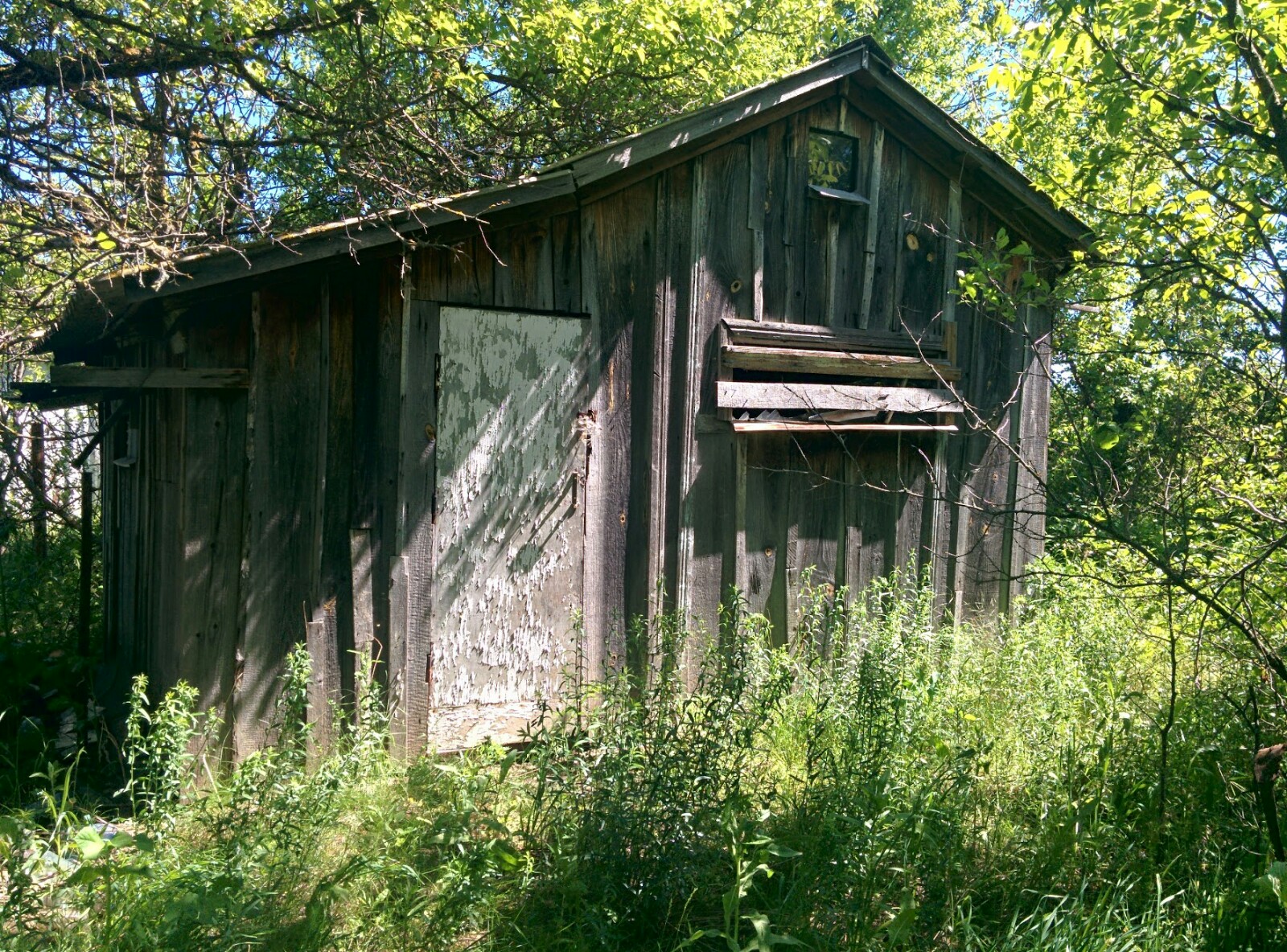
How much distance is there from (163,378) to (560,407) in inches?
82.7

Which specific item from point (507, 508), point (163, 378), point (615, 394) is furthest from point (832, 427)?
point (163, 378)

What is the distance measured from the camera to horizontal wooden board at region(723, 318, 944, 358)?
255 inches

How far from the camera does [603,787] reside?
3918 millimetres

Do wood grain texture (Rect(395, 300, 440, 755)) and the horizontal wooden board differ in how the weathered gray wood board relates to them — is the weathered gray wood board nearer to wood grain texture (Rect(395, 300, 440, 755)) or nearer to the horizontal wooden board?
the horizontal wooden board

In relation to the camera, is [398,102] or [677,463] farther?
[398,102]

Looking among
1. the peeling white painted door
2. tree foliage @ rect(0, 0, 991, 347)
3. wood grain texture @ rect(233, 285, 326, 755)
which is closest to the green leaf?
wood grain texture @ rect(233, 285, 326, 755)

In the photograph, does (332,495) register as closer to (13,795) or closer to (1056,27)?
(13,795)

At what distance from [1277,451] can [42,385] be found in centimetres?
711

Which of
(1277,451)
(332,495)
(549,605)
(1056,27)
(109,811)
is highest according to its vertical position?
(1056,27)

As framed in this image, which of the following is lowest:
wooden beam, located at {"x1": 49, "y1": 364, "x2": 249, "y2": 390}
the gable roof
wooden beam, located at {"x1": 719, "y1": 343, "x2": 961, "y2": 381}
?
wooden beam, located at {"x1": 49, "y1": 364, "x2": 249, "y2": 390}

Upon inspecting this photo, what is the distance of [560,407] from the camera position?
5.85 m

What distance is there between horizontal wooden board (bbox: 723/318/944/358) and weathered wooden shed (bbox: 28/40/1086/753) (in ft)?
0.06

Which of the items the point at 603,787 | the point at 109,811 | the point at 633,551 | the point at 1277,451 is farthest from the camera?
the point at 633,551

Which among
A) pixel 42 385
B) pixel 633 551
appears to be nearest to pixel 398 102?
pixel 42 385
